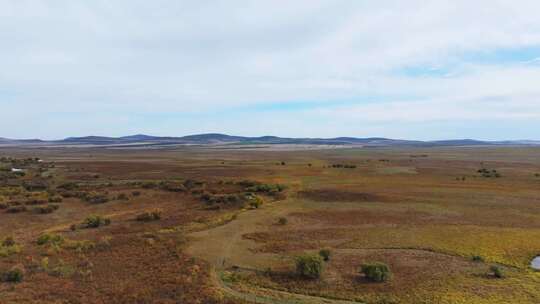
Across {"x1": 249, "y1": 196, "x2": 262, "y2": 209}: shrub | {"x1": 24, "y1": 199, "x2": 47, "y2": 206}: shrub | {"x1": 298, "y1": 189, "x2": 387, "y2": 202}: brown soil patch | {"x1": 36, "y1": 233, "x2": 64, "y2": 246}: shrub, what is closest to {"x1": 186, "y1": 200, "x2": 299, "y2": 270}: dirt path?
{"x1": 249, "y1": 196, "x2": 262, "y2": 209}: shrub

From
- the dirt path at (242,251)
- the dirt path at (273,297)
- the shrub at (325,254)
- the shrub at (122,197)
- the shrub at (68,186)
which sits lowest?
the dirt path at (273,297)

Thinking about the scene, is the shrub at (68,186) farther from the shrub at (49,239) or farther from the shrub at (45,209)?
the shrub at (49,239)

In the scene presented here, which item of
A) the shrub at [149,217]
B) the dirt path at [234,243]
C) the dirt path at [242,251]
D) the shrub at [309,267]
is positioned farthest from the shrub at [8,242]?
the shrub at [309,267]

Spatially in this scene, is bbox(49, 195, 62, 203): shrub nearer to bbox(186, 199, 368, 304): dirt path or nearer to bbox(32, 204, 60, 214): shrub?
bbox(32, 204, 60, 214): shrub

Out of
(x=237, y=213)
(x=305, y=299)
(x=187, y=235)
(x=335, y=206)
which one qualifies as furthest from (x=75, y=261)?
(x=335, y=206)

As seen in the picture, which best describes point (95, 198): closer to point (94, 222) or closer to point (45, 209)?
point (45, 209)

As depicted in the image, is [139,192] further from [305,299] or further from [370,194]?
[305,299]

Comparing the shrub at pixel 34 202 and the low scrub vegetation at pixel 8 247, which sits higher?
the shrub at pixel 34 202

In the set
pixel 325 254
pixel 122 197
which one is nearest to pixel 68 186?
pixel 122 197
